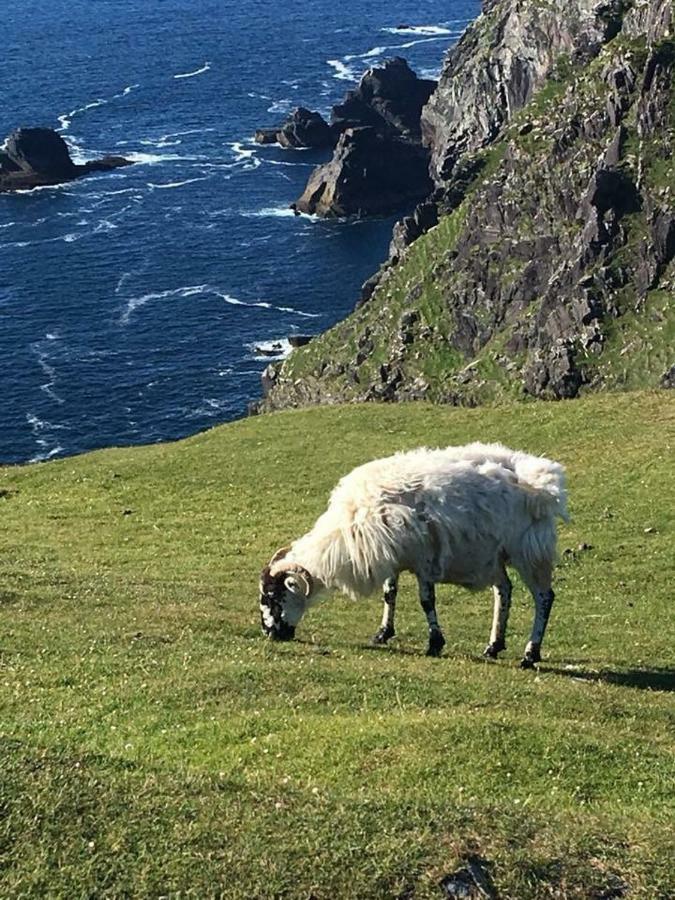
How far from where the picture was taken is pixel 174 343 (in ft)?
469

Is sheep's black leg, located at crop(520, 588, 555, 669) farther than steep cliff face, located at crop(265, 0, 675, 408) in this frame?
No

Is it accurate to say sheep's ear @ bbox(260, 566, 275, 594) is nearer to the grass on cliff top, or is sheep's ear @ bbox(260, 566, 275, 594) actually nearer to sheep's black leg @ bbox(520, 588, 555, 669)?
the grass on cliff top

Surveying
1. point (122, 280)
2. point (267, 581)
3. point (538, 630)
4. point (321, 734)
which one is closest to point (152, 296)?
point (122, 280)

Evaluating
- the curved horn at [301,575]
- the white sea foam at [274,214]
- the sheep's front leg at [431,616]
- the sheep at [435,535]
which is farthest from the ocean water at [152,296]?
the sheep's front leg at [431,616]

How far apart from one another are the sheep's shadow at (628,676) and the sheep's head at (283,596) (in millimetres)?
5714

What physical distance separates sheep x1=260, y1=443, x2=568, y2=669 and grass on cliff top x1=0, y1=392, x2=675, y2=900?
141 centimetres

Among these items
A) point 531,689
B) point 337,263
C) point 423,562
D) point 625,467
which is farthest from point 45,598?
point 337,263

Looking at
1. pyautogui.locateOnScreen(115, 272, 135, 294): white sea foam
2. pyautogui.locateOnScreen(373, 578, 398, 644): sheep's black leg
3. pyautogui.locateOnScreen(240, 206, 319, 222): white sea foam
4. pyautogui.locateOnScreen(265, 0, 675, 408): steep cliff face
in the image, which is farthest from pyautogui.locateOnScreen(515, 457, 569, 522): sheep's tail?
pyautogui.locateOnScreen(240, 206, 319, 222): white sea foam

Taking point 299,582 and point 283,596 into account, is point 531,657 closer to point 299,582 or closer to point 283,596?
point 299,582

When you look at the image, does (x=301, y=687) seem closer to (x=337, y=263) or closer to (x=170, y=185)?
(x=337, y=263)

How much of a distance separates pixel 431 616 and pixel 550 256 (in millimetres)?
96270

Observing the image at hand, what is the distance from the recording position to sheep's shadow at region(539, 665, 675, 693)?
23516mm

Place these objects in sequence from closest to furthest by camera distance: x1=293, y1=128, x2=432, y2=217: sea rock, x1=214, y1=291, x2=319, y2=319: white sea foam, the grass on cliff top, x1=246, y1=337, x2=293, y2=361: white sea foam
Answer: the grass on cliff top, x1=246, y1=337, x2=293, y2=361: white sea foam, x1=214, y1=291, x2=319, y2=319: white sea foam, x1=293, y1=128, x2=432, y2=217: sea rock

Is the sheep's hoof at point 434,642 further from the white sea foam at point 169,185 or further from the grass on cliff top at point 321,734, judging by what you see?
the white sea foam at point 169,185
